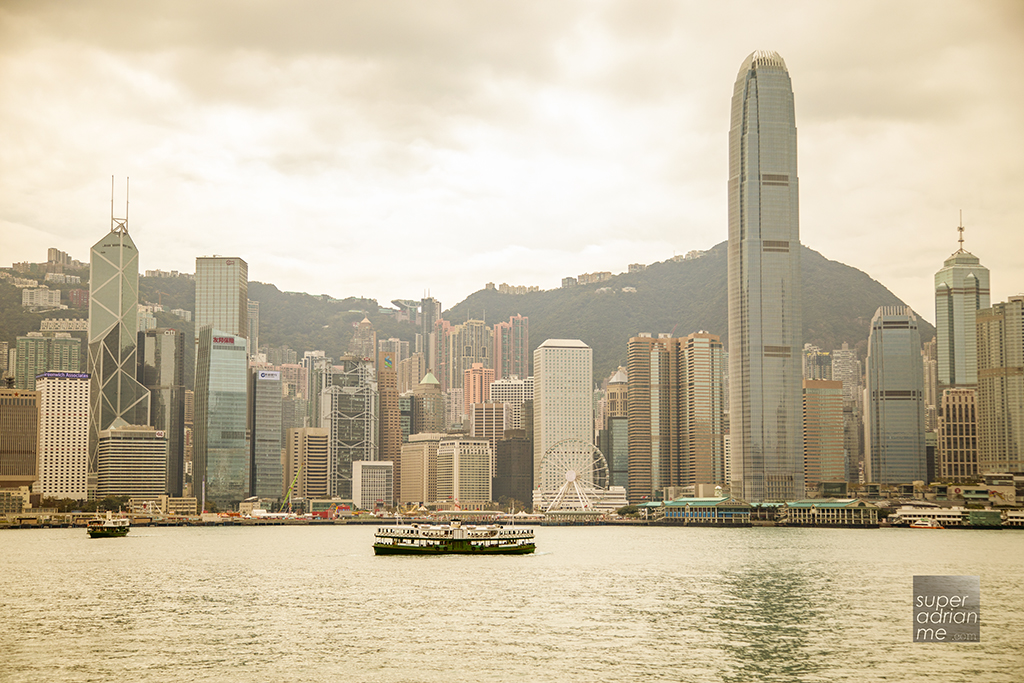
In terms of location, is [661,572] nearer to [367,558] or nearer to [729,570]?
[729,570]

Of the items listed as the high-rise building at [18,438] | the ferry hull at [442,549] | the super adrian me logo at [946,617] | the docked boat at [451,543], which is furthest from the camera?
the high-rise building at [18,438]

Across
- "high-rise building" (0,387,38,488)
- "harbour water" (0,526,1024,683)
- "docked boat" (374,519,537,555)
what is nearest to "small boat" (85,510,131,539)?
"harbour water" (0,526,1024,683)

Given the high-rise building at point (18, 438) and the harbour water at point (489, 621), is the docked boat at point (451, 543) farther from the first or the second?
the high-rise building at point (18, 438)

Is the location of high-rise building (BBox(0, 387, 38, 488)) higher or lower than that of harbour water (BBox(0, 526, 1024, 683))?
higher

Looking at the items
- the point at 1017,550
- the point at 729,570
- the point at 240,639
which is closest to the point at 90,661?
the point at 240,639

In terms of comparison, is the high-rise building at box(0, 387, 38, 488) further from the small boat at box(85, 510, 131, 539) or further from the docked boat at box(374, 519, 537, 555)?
the docked boat at box(374, 519, 537, 555)

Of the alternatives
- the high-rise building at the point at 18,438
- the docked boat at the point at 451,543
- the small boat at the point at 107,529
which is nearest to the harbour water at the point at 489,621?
the docked boat at the point at 451,543
